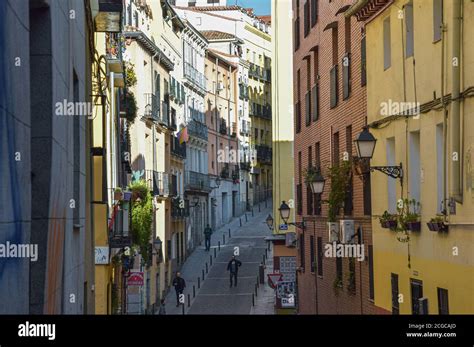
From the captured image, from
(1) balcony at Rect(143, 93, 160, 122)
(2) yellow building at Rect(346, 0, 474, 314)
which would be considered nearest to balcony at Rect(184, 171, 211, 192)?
(2) yellow building at Rect(346, 0, 474, 314)

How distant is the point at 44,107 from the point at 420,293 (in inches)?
147

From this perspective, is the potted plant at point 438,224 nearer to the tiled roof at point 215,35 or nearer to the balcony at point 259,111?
the tiled roof at point 215,35

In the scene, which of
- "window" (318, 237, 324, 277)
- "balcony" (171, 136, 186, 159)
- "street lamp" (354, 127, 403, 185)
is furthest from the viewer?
"window" (318, 237, 324, 277)

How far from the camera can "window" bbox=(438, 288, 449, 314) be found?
9.08m

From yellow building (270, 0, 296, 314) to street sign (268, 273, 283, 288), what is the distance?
4.44ft

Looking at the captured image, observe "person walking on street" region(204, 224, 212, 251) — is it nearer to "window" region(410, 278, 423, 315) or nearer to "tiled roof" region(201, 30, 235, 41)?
"tiled roof" region(201, 30, 235, 41)

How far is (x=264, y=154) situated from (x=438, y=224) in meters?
3.87

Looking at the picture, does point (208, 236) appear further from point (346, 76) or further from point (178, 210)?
point (346, 76)

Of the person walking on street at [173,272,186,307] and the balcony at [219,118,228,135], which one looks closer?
the person walking on street at [173,272,186,307]

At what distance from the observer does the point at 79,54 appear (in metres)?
11.7
